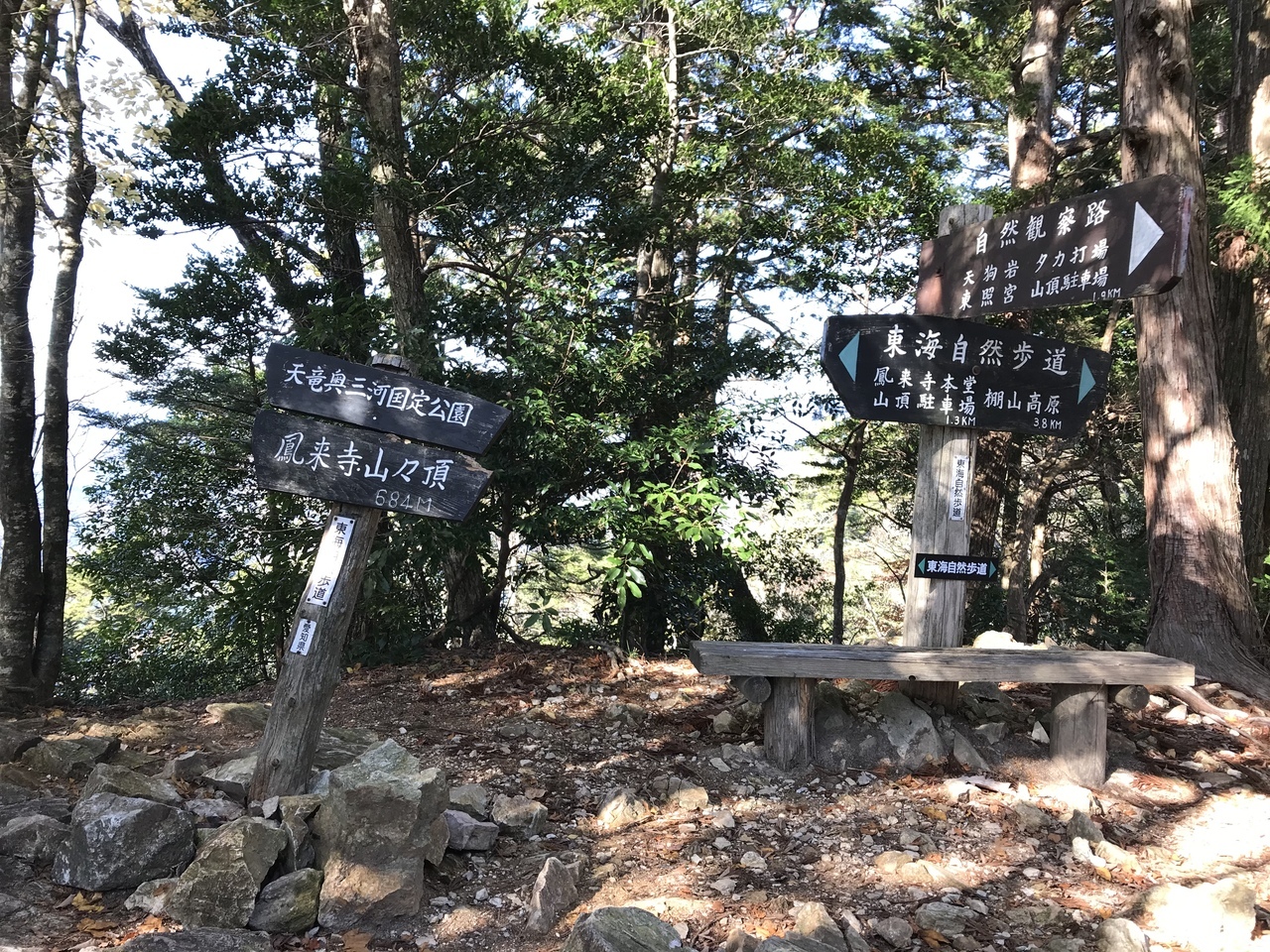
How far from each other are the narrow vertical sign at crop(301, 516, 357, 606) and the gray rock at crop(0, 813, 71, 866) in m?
1.36

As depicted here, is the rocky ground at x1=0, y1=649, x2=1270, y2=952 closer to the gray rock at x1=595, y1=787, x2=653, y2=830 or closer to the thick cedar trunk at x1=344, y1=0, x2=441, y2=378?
the gray rock at x1=595, y1=787, x2=653, y2=830

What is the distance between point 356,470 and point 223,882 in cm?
187

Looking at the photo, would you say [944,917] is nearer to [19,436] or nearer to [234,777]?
[234,777]

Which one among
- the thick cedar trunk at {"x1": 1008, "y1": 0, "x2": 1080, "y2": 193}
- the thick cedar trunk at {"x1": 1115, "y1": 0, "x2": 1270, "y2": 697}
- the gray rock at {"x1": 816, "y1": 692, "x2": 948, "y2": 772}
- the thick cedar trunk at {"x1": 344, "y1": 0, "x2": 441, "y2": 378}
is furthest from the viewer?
the thick cedar trunk at {"x1": 1008, "y1": 0, "x2": 1080, "y2": 193}

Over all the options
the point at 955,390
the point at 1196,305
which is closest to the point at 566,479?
the point at 955,390

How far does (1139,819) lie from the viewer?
170 inches

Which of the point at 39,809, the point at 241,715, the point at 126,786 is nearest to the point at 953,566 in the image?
the point at 126,786

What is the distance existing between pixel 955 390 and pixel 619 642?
3.88 m

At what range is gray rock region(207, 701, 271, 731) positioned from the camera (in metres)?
5.46

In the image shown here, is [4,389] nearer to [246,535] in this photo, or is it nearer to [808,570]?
[246,535]

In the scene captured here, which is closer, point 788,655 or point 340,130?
point 788,655

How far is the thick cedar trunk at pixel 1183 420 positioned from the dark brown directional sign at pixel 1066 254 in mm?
2006

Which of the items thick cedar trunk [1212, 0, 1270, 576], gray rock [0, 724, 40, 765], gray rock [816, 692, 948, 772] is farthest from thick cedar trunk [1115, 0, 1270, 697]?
gray rock [0, 724, 40, 765]

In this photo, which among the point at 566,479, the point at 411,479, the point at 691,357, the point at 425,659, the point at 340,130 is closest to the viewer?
the point at 411,479
